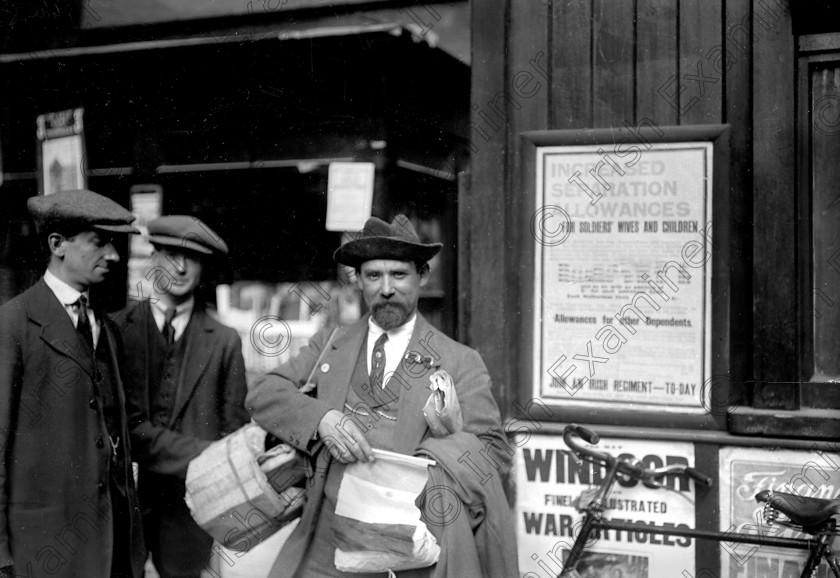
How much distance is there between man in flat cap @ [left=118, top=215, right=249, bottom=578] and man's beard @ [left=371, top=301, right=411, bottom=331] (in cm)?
116

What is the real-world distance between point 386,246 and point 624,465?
155 cm

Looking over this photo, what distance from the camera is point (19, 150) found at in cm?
470

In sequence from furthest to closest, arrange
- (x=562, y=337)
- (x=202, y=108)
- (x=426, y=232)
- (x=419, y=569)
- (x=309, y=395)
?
(x=202, y=108), (x=426, y=232), (x=562, y=337), (x=309, y=395), (x=419, y=569)

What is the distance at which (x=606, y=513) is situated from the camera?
3.82 m

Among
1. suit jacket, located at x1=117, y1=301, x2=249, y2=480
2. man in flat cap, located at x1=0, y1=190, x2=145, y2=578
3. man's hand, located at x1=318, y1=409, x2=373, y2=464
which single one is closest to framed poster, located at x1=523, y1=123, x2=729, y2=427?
man's hand, located at x1=318, y1=409, x2=373, y2=464

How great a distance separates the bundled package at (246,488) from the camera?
135 inches

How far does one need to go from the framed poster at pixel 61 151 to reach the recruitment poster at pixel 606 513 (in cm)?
304

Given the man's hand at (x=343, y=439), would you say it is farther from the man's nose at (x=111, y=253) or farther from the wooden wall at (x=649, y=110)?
the man's nose at (x=111, y=253)

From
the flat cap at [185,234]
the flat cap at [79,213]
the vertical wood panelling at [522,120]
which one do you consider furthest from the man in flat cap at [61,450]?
the vertical wood panelling at [522,120]

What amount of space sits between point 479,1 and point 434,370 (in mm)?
2002

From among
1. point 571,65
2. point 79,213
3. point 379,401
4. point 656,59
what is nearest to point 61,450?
point 79,213

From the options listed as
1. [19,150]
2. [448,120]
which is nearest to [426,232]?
[448,120]

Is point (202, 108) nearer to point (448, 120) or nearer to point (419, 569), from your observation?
point (448, 120)

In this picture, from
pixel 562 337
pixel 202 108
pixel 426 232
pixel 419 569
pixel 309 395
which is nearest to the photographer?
pixel 419 569
